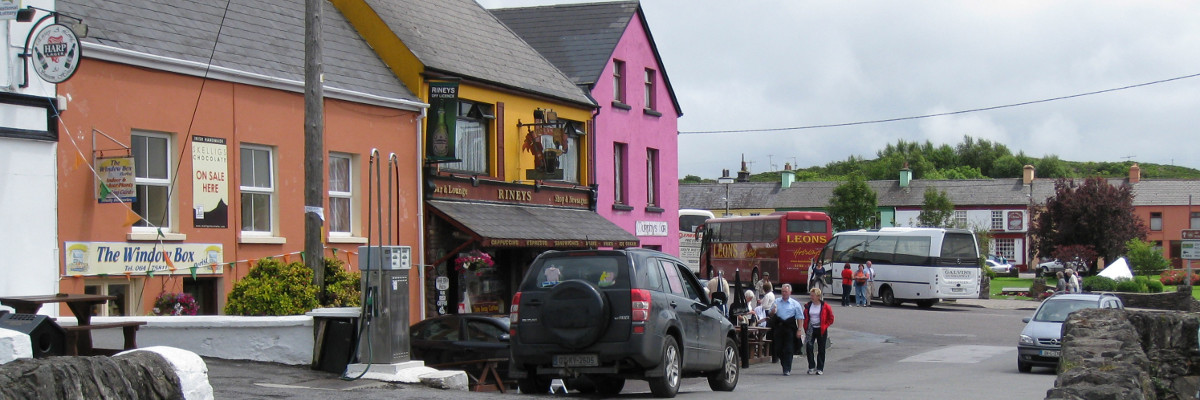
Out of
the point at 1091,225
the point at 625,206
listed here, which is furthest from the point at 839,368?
the point at 1091,225

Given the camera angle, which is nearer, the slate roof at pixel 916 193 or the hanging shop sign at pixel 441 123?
the hanging shop sign at pixel 441 123

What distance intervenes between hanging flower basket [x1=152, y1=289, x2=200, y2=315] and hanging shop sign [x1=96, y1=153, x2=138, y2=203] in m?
1.71

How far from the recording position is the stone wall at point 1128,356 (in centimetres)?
1064

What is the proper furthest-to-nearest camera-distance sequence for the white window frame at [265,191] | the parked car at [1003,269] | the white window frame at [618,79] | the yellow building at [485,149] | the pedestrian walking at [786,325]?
the parked car at [1003,269] → the white window frame at [618,79] → the yellow building at [485,149] → the pedestrian walking at [786,325] → the white window frame at [265,191]

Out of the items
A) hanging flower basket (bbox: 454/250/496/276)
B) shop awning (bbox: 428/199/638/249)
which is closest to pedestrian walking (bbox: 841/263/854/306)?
shop awning (bbox: 428/199/638/249)

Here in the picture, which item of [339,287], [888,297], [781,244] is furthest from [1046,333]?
[781,244]

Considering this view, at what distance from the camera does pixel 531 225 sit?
81.6 feet

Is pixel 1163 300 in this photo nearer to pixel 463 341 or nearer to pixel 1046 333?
pixel 1046 333

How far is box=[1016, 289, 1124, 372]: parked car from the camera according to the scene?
21375 mm

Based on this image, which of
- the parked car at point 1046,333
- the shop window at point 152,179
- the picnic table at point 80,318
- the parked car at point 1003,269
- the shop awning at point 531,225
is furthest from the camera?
the parked car at point 1003,269

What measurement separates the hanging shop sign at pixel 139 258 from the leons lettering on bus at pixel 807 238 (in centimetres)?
3290

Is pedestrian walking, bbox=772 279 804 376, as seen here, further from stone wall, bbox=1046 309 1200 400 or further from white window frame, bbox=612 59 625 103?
white window frame, bbox=612 59 625 103

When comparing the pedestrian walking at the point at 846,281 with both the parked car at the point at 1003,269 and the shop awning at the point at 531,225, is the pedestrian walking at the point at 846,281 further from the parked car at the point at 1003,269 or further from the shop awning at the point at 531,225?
the parked car at the point at 1003,269

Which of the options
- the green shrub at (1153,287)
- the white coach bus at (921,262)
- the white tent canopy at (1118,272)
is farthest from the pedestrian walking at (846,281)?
the green shrub at (1153,287)
